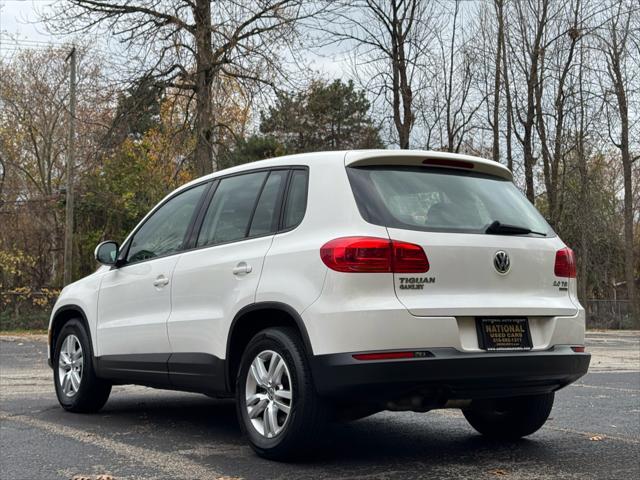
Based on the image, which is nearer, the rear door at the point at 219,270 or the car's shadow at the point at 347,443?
the car's shadow at the point at 347,443

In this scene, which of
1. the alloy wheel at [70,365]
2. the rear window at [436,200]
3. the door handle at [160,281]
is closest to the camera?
the rear window at [436,200]

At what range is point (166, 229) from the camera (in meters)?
6.96

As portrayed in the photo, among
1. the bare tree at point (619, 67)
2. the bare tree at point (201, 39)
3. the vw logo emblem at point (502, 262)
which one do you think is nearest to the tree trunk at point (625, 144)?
the bare tree at point (619, 67)

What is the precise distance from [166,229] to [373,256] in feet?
8.35

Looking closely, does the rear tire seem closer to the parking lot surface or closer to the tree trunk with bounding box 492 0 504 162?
the parking lot surface

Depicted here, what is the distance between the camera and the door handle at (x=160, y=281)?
6.50 meters

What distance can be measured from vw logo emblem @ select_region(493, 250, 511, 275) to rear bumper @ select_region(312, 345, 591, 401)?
0.50 m

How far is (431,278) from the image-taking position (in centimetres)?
502

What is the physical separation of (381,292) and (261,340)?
92 centimetres

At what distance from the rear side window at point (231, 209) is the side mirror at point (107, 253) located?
50.7 inches

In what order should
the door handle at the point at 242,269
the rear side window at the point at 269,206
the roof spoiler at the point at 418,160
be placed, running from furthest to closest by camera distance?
the rear side window at the point at 269,206 → the door handle at the point at 242,269 → the roof spoiler at the point at 418,160

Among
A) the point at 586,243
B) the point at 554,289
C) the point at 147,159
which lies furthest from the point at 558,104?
the point at 554,289

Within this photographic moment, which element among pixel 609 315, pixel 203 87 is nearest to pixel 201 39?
pixel 203 87

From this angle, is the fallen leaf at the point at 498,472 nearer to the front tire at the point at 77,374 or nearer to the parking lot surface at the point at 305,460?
the parking lot surface at the point at 305,460
